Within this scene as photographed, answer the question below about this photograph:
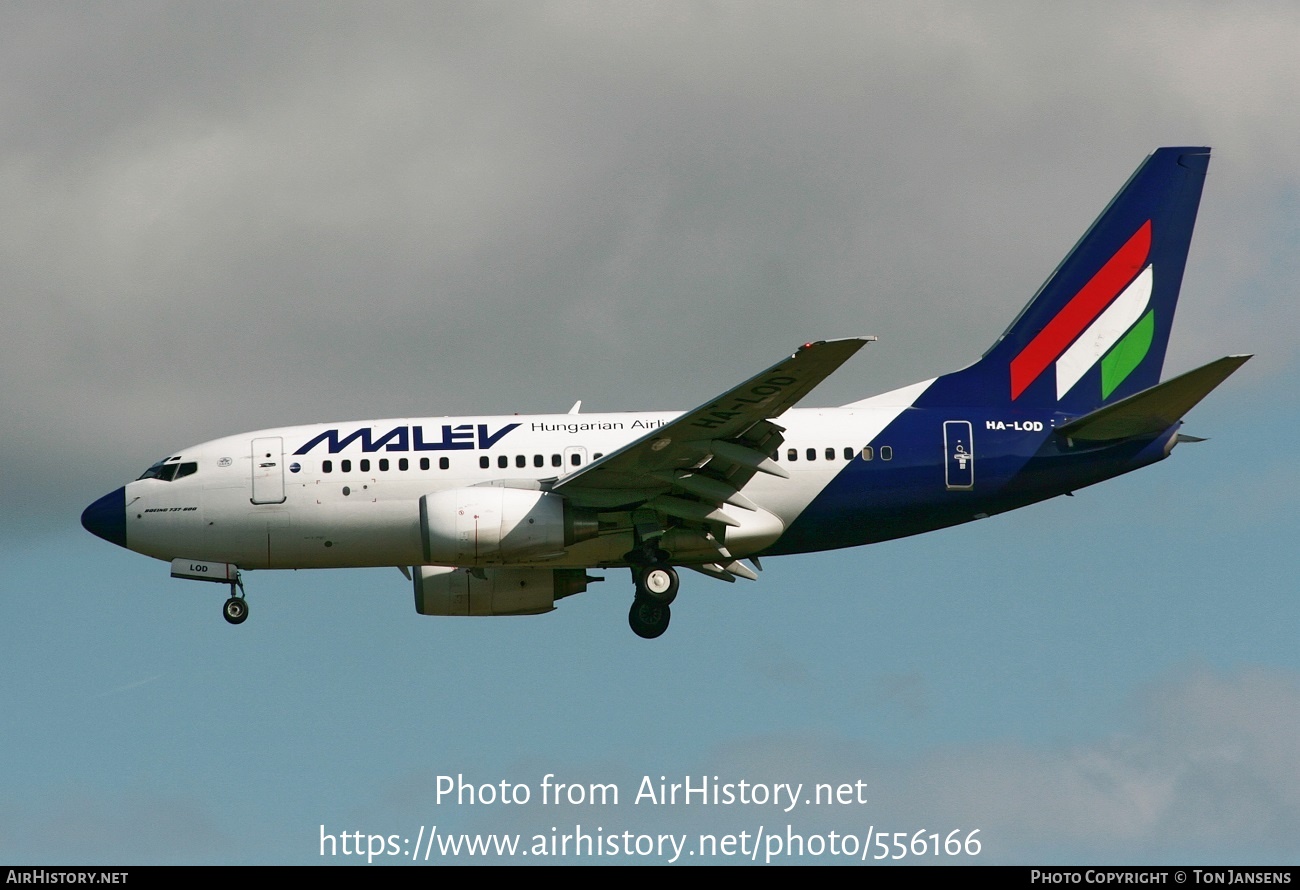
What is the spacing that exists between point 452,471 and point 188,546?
19.4 feet

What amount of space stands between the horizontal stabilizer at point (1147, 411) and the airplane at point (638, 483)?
1.6 inches

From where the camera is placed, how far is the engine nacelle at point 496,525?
32.4 m

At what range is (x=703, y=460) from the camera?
32562 millimetres

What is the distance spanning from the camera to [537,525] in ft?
108

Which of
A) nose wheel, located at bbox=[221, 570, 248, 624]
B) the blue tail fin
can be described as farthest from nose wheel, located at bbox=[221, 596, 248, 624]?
the blue tail fin

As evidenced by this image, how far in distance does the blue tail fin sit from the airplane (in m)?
0.09

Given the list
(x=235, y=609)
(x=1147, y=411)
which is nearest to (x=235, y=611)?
(x=235, y=609)

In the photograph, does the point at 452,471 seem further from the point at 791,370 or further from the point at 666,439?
the point at 791,370

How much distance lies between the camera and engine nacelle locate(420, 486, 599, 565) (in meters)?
32.4

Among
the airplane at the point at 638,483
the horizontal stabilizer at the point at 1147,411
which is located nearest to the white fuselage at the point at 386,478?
the airplane at the point at 638,483

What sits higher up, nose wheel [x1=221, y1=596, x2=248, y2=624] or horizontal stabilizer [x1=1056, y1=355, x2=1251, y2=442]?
horizontal stabilizer [x1=1056, y1=355, x2=1251, y2=442]

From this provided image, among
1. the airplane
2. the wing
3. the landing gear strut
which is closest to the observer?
the wing

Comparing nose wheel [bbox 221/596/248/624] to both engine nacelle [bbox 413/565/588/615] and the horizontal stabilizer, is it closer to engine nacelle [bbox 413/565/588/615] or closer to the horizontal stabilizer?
engine nacelle [bbox 413/565/588/615]
